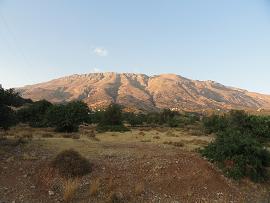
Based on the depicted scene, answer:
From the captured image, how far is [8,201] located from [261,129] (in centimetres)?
3078

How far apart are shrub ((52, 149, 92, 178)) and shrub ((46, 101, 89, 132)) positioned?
2378cm

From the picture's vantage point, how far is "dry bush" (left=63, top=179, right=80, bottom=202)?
1235 cm

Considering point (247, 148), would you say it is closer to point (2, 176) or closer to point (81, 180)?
point (81, 180)

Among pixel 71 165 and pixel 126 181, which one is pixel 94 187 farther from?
pixel 71 165

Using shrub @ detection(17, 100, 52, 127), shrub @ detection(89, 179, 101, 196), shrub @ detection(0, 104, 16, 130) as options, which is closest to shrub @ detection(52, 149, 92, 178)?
shrub @ detection(89, 179, 101, 196)

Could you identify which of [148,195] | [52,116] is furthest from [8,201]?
[52,116]

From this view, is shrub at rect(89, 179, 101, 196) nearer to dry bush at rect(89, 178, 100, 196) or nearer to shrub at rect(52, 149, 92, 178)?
dry bush at rect(89, 178, 100, 196)

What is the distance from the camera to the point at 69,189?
12.6m

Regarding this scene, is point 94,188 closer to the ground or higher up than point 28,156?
closer to the ground

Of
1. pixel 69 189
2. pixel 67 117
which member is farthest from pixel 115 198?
pixel 67 117

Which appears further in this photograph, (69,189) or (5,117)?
(5,117)

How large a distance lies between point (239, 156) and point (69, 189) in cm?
792

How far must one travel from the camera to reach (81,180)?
13961 millimetres

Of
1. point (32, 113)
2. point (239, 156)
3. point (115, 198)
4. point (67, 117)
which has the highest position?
point (67, 117)
